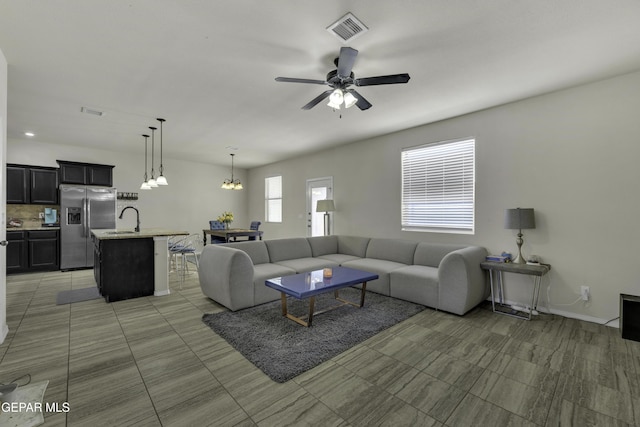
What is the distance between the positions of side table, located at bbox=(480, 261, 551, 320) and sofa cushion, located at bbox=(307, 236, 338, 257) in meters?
2.73

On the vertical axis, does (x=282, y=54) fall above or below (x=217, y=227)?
above

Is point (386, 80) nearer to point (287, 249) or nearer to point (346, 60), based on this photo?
point (346, 60)

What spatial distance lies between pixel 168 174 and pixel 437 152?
265 inches

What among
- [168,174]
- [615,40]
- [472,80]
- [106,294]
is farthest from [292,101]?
[168,174]

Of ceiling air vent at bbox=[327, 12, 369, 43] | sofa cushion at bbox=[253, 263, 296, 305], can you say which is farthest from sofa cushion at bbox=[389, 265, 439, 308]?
ceiling air vent at bbox=[327, 12, 369, 43]

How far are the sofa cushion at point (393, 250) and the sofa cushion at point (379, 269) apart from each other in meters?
0.14

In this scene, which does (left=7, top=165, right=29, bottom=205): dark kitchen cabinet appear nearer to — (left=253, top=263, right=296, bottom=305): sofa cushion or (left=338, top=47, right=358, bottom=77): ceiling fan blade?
(left=253, top=263, right=296, bottom=305): sofa cushion

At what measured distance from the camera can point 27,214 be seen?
5957 mm

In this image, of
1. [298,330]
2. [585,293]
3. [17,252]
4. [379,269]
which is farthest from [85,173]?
[585,293]

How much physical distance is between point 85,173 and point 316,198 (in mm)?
5114

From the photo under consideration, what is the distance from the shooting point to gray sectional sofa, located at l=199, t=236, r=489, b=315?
3.45m

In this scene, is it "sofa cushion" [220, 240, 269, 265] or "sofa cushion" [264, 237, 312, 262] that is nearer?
"sofa cushion" [220, 240, 269, 265]

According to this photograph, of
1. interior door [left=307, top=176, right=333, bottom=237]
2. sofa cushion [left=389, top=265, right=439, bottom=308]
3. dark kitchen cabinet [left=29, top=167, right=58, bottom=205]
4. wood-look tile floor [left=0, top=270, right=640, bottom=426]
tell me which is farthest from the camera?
interior door [left=307, top=176, right=333, bottom=237]

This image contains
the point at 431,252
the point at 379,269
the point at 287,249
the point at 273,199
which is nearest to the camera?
the point at 379,269
